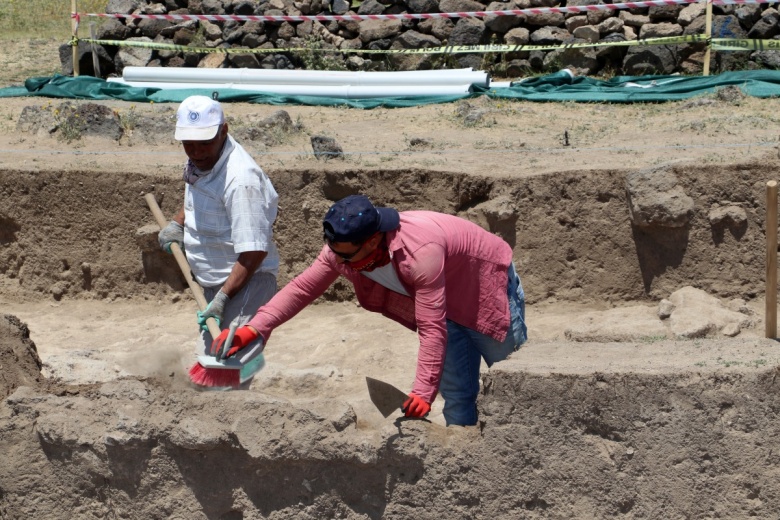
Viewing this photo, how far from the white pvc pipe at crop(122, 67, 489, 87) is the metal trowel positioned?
6.68 m

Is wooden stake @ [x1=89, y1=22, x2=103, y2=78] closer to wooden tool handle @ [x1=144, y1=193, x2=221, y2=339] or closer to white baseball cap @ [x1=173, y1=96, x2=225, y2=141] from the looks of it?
wooden tool handle @ [x1=144, y1=193, x2=221, y2=339]

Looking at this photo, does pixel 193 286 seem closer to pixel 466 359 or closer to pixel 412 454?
pixel 466 359

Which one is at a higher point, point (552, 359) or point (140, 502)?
point (552, 359)

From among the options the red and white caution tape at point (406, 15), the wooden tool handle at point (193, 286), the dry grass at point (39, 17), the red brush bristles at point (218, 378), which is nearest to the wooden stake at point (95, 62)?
the red and white caution tape at point (406, 15)

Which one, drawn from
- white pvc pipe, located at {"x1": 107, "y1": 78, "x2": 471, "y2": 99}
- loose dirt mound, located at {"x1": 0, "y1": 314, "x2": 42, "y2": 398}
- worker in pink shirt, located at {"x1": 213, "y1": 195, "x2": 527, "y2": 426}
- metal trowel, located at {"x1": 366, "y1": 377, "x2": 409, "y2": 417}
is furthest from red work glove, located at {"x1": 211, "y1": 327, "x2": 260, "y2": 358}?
white pvc pipe, located at {"x1": 107, "y1": 78, "x2": 471, "y2": 99}

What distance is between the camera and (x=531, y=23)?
41.7ft

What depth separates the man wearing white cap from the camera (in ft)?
16.2

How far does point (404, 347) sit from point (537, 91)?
4258 mm

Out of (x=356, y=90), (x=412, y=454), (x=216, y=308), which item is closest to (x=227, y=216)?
(x=216, y=308)

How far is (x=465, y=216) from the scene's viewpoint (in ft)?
26.2

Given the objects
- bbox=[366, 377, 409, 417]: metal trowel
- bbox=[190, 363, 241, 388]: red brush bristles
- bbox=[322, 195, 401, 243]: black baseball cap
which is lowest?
bbox=[190, 363, 241, 388]: red brush bristles

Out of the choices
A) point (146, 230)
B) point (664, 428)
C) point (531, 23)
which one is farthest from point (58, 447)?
point (531, 23)

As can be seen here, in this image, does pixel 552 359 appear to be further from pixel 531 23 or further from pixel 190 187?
pixel 531 23

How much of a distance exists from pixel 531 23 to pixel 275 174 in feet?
18.2
